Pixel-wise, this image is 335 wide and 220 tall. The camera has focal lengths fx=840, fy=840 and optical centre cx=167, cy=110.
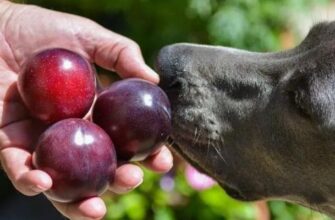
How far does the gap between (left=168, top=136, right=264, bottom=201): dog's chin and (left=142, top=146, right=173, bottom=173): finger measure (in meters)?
0.32

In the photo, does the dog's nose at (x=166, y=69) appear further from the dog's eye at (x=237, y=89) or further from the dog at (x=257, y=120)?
the dog's eye at (x=237, y=89)

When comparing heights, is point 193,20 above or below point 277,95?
below

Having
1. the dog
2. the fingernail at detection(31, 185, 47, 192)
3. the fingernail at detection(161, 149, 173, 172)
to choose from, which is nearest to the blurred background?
the dog

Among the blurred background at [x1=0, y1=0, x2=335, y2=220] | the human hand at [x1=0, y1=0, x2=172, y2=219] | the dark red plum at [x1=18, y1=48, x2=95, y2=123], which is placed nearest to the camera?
the human hand at [x1=0, y1=0, x2=172, y2=219]

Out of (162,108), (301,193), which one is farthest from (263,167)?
(162,108)

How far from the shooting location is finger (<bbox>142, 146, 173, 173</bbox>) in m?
2.97

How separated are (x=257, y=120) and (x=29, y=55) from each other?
0.92 metres

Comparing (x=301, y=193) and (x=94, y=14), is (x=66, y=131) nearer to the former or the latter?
(x=301, y=193)

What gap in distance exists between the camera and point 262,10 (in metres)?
5.55

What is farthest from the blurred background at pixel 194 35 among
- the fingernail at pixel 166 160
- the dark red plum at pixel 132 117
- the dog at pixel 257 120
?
the dark red plum at pixel 132 117

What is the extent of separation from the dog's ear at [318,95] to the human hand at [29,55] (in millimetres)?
542

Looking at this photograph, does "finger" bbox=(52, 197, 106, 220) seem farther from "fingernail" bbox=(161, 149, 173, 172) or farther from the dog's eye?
the dog's eye

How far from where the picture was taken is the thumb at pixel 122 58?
3102 mm

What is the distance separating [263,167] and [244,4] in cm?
240
